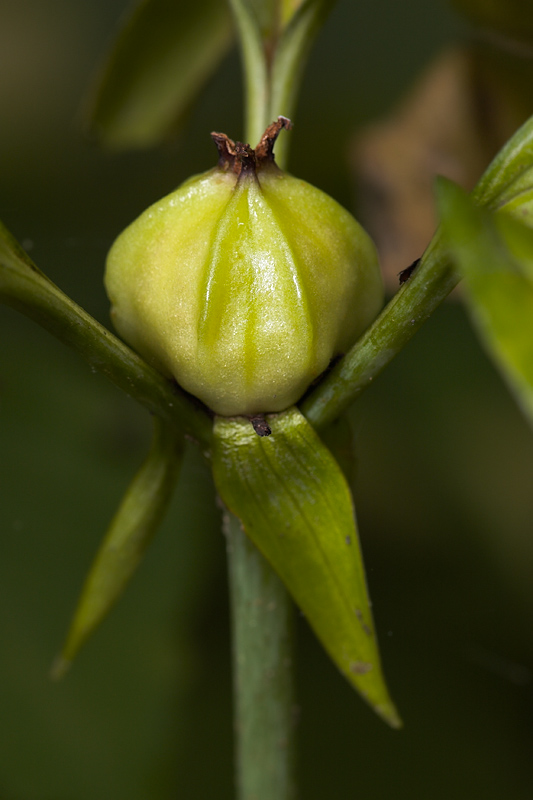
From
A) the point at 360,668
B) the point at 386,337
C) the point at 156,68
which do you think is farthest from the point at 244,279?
the point at 156,68

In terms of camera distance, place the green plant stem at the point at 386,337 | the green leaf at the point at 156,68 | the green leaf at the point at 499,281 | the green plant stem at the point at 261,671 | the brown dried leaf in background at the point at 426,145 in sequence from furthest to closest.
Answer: the brown dried leaf in background at the point at 426,145 < the green leaf at the point at 156,68 < the green plant stem at the point at 261,671 < the green plant stem at the point at 386,337 < the green leaf at the point at 499,281

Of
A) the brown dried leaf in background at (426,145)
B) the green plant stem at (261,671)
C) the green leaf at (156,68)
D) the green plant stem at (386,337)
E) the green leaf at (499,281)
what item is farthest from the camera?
the brown dried leaf in background at (426,145)

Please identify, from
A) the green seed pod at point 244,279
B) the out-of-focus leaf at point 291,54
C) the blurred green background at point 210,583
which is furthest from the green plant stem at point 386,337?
the blurred green background at point 210,583

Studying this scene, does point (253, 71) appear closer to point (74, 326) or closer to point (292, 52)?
point (292, 52)

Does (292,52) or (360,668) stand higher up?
(292,52)

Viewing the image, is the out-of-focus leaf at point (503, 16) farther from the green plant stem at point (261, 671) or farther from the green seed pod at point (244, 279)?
the green plant stem at point (261, 671)

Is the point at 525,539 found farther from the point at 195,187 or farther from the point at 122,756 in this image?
the point at 195,187
